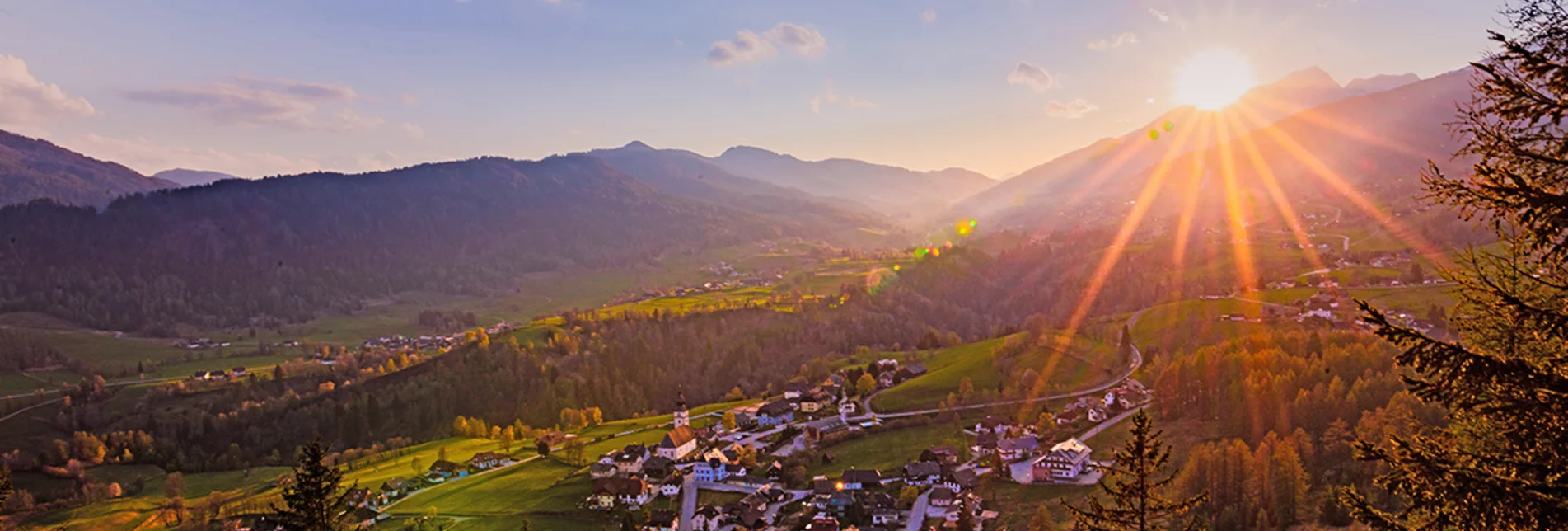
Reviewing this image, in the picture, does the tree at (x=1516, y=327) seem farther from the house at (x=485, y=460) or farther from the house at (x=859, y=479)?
the house at (x=485, y=460)

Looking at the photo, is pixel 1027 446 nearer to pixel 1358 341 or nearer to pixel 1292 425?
pixel 1292 425

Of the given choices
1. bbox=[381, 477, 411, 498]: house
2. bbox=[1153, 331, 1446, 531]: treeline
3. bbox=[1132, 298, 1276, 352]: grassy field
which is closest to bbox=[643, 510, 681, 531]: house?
bbox=[381, 477, 411, 498]: house

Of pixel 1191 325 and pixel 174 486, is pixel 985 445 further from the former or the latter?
pixel 174 486

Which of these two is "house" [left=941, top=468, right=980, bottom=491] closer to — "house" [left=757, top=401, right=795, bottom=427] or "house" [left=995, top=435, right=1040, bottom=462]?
"house" [left=995, top=435, right=1040, bottom=462]

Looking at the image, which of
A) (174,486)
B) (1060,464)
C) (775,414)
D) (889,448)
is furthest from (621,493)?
(174,486)

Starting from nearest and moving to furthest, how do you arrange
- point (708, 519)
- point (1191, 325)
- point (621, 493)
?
point (708, 519) < point (621, 493) < point (1191, 325)

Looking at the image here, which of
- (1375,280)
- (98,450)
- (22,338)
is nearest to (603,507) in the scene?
(98,450)
